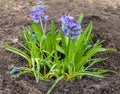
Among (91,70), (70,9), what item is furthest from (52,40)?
(70,9)

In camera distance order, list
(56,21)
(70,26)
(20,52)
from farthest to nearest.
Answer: (56,21) → (20,52) → (70,26)

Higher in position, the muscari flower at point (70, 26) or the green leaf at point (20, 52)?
the muscari flower at point (70, 26)

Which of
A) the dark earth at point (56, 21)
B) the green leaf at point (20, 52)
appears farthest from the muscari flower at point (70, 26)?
the green leaf at point (20, 52)

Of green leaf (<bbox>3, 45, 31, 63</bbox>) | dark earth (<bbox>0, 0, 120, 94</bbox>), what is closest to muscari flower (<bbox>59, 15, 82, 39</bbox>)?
dark earth (<bbox>0, 0, 120, 94</bbox>)

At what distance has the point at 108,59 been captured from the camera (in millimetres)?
3564

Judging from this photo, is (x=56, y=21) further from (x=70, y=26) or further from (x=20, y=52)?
(x=70, y=26)

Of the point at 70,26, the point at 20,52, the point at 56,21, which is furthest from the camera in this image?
the point at 56,21

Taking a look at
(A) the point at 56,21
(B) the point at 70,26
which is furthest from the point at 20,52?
(A) the point at 56,21

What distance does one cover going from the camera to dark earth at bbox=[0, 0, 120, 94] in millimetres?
3096

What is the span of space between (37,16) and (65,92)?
30.0 inches

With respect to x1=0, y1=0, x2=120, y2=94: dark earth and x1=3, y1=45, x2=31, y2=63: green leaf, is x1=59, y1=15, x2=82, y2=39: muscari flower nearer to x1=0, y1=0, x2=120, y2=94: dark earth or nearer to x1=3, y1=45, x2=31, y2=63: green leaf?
x1=0, y1=0, x2=120, y2=94: dark earth

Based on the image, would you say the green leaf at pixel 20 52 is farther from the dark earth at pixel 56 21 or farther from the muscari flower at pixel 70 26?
the muscari flower at pixel 70 26

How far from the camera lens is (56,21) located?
14.1ft

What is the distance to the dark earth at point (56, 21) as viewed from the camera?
3.10 m
